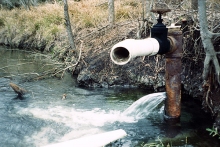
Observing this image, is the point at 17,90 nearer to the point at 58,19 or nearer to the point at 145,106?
the point at 145,106

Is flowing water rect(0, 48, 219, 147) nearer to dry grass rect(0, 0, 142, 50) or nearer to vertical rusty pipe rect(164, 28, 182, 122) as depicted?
vertical rusty pipe rect(164, 28, 182, 122)

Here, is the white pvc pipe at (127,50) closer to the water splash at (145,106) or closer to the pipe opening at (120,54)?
the pipe opening at (120,54)

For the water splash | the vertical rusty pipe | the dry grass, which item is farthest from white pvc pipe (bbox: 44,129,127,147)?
the dry grass

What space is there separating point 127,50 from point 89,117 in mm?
2095

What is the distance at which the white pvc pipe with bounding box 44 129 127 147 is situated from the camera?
140 inches

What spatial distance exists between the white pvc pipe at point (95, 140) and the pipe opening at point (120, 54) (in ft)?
3.67

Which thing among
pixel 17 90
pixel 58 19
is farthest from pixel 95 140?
pixel 58 19

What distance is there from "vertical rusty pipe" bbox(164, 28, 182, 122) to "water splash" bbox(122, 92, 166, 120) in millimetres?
535

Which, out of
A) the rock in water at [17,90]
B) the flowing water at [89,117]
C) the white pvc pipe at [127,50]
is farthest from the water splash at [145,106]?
the rock in water at [17,90]

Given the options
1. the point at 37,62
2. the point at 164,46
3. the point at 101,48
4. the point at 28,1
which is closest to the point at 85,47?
the point at 101,48

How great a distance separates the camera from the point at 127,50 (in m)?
3.15

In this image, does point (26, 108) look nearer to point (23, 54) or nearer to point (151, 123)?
point (151, 123)

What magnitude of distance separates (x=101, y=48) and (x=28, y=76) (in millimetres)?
2068

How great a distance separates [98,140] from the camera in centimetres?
373
